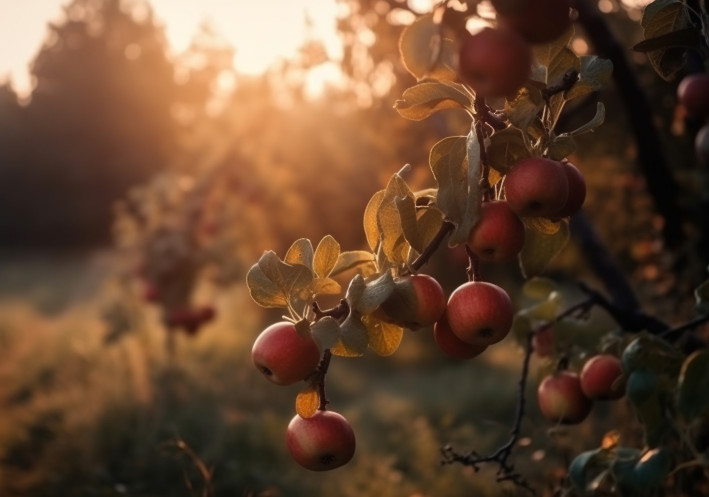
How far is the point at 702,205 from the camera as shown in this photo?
2.70 metres

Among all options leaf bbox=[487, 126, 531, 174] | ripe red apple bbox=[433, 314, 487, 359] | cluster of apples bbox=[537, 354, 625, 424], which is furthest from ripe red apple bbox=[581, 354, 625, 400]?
leaf bbox=[487, 126, 531, 174]

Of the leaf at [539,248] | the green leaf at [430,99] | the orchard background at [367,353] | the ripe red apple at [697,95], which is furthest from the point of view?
the orchard background at [367,353]

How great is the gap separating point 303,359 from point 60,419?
476cm

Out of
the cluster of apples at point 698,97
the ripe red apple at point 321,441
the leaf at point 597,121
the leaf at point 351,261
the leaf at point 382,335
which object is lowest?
the ripe red apple at point 321,441

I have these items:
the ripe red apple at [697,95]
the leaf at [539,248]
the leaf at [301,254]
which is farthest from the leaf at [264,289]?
the ripe red apple at [697,95]

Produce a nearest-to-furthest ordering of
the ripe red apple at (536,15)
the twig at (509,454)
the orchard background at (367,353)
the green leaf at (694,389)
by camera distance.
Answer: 1. the ripe red apple at (536,15)
2. the green leaf at (694,389)
3. the twig at (509,454)
4. the orchard background at (367,353)

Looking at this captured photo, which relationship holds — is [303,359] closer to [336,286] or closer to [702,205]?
[336,286]

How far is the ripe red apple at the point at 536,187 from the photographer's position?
0.78m

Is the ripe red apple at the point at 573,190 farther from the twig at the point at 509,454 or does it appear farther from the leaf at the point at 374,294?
the twig at the point at 509,454

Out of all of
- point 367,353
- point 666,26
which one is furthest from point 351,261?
point 367,353

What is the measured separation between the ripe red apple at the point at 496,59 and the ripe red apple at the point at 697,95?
886mm

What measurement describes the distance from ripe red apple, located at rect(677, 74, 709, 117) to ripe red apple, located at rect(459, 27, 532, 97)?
2.91 ft

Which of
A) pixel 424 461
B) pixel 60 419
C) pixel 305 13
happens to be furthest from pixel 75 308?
pixel 305 13

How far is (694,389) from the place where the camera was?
75 centimetres
